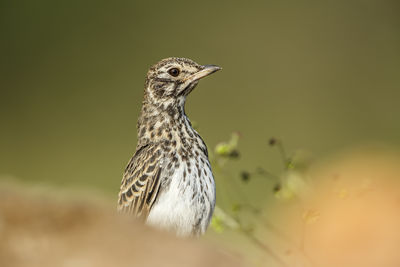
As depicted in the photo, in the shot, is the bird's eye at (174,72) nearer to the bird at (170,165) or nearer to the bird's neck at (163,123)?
the bird at (170,165)

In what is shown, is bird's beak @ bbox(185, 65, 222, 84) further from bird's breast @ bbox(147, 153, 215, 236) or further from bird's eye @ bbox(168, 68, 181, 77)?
bird's breast @ bbox(147, 153, 215, 236)

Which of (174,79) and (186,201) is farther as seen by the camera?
(174,79)

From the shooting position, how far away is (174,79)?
549 cm

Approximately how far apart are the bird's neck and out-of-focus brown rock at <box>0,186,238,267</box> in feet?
7.78

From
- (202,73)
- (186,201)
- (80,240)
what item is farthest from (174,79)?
(80,240)

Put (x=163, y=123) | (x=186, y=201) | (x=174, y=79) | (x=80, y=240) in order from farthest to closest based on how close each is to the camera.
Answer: (x=174, y=79) → (x=163, y=123) → (x=186, y=201) → (x=80, y=240)

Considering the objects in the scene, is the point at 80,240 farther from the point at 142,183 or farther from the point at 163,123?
the point at 163,123

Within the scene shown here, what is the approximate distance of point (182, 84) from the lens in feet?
18.0

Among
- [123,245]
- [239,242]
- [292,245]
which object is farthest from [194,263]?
[239,242]

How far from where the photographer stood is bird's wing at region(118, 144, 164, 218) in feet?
16.3

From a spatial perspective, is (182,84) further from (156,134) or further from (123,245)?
(123,245)

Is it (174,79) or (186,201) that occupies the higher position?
(174,79)

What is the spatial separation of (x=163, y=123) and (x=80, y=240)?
2.66 meters

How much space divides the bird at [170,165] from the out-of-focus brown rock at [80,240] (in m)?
1.84
